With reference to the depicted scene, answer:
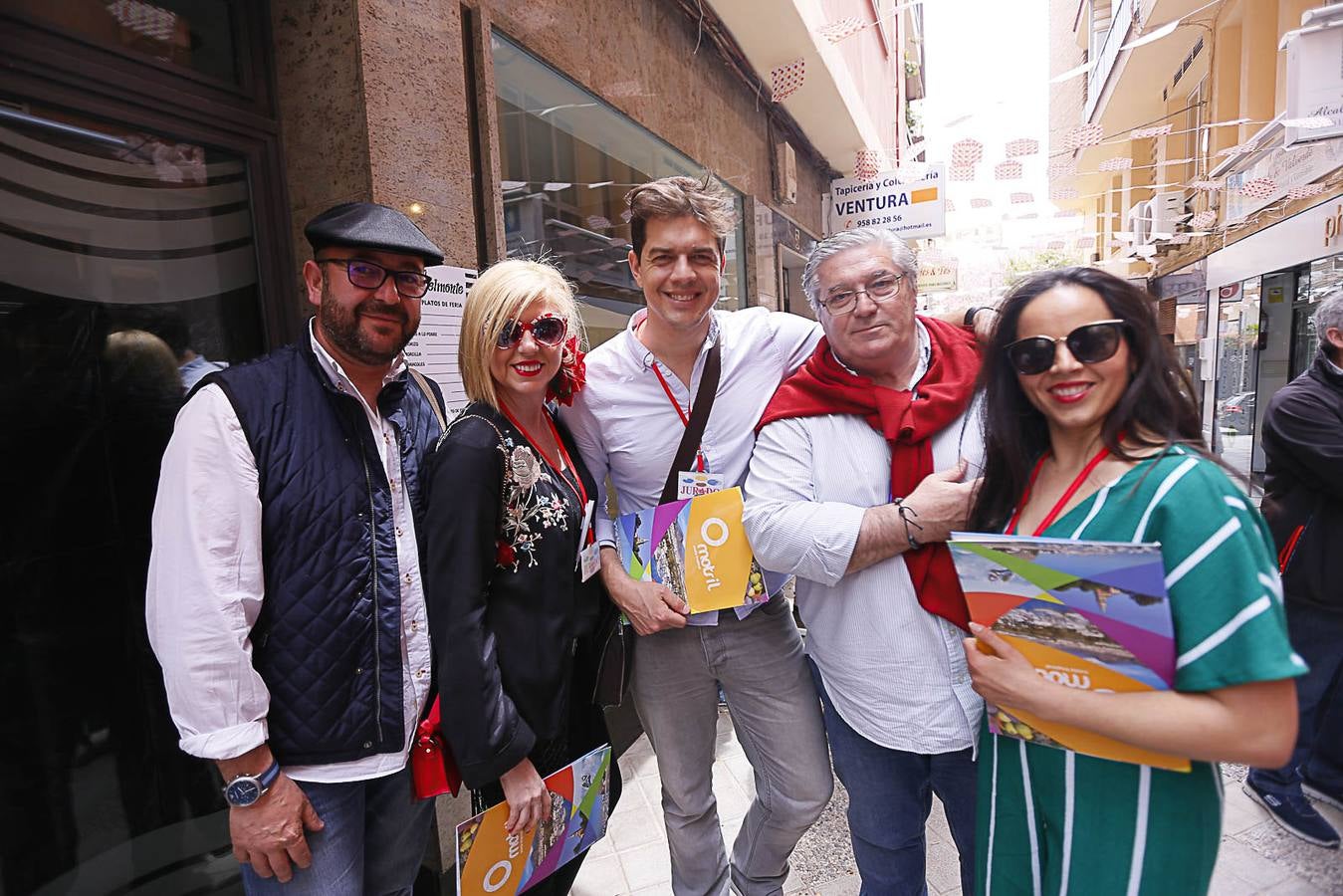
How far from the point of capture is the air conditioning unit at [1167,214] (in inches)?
539

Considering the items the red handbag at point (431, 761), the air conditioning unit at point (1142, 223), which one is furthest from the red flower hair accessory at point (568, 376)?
the air conditioning unit at point (1142, 223)

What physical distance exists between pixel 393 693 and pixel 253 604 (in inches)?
15.6

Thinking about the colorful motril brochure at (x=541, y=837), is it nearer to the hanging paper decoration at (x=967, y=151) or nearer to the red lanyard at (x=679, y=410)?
the red lanyard at (x=679, y=410)

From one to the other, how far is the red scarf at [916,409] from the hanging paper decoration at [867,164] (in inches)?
361

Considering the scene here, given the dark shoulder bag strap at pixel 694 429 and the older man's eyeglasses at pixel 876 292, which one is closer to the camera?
the older man's eyeglasses at pixel 876 292

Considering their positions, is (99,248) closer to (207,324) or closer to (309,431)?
(207,324)

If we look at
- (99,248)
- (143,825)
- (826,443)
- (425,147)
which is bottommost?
(143,825)

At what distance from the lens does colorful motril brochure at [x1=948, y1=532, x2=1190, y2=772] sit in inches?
43.6

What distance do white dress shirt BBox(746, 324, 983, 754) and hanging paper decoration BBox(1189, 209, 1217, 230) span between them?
14.7m

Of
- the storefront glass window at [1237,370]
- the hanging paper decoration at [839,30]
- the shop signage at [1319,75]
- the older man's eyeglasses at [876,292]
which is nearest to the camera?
the older man's eyeglasses at [876,292]

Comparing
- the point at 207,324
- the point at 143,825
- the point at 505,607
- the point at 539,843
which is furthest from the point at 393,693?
the point at 207,324

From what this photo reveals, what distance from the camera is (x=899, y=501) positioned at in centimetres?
167

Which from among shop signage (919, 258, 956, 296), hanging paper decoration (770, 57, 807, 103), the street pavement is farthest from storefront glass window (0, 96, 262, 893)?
shop signage (919, 258, 956, 296)

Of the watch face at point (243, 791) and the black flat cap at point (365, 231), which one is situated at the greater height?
the black flat cap at point (365, 231)
